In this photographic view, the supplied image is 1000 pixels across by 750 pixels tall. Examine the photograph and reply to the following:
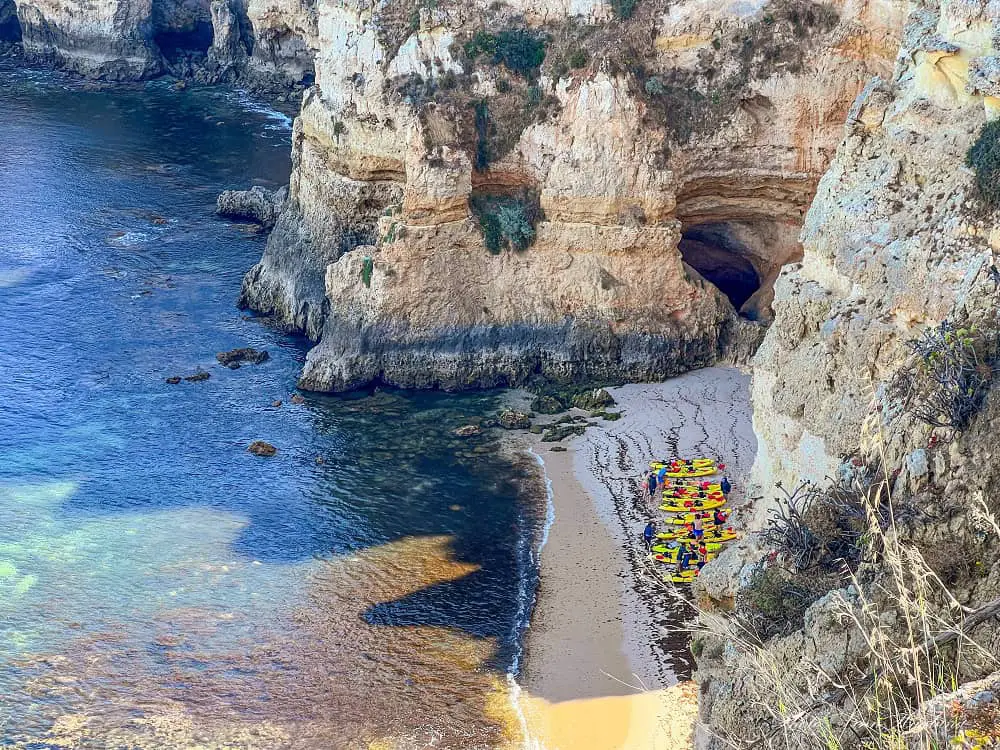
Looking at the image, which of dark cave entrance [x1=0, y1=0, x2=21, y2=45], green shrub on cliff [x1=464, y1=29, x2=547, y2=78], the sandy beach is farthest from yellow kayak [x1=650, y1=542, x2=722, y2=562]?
dark cave entrance [x1=0, y1=0, x2=21, y2=45]

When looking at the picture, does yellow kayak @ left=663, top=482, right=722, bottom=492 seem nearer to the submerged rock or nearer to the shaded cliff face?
the submerged rock

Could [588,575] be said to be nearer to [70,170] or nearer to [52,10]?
[70,170]

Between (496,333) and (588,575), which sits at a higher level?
(496,333)

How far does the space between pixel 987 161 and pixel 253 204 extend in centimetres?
4865

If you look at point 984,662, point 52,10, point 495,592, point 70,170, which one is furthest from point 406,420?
point 52,10

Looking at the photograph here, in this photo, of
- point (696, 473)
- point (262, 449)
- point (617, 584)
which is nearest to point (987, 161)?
point (617, 584)

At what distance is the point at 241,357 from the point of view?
5322 centimetres

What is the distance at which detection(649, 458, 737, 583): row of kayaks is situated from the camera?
37656 millimetres

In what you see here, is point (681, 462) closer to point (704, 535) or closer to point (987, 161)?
point (704, 535)

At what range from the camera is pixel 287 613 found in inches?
1415

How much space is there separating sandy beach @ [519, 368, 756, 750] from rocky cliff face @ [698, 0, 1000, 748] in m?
4.29

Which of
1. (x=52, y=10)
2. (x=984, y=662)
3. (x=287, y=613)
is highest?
(x=52, y=10)

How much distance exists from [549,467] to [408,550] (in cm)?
718

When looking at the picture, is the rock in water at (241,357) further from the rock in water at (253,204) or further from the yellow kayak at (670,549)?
the yellow kayak at (670,549)
